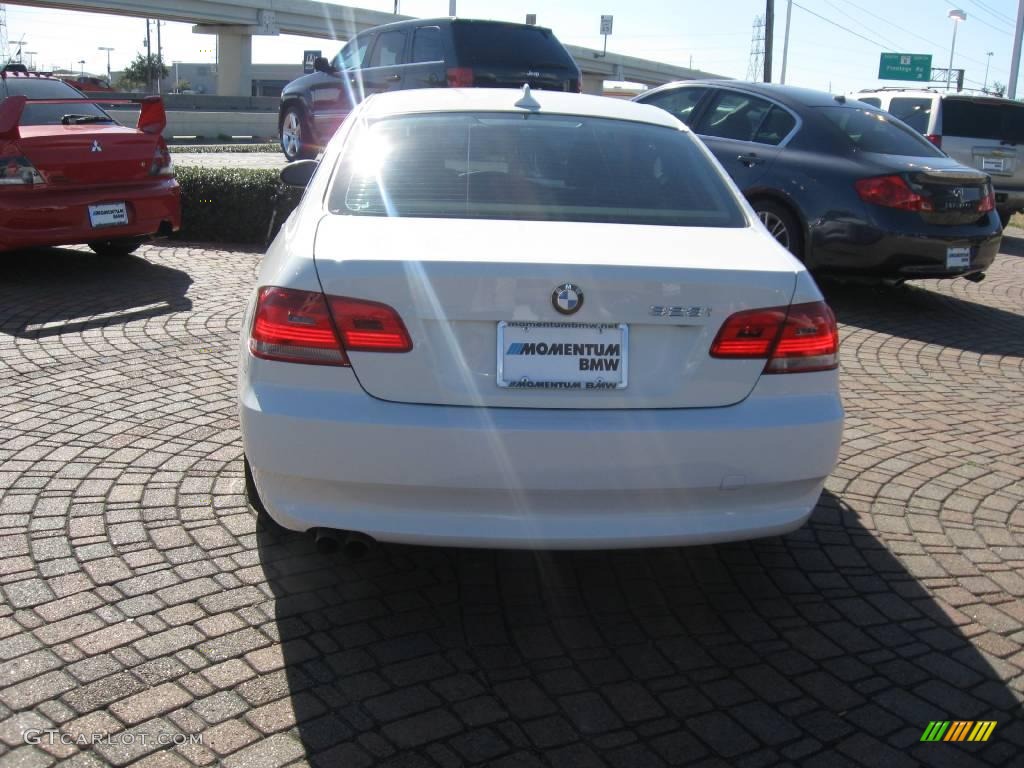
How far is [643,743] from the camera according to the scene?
109 inches

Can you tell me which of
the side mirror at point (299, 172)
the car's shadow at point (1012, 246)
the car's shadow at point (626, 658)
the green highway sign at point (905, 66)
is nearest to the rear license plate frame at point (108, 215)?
the side mirror at point (299, 172)

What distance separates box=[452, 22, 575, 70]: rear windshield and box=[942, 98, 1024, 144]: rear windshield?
5061 mm

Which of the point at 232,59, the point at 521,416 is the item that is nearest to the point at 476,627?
the point at 521,416

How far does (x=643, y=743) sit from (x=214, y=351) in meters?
4.34

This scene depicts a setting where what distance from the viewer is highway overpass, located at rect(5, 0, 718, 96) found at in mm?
54906

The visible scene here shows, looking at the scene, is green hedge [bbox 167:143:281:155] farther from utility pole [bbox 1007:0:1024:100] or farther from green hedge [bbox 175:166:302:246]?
utility pole [bbox 1007:0:1024:100]

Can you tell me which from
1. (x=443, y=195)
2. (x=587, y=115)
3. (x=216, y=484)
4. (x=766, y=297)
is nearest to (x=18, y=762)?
(x=216, y=484)

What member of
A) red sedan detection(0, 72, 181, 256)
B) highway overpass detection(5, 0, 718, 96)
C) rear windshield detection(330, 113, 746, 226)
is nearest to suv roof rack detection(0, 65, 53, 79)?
red sedan detection(0, 72, 181, 256)

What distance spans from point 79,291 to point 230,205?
2.91 metres

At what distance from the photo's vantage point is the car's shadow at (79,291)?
22.8 feet

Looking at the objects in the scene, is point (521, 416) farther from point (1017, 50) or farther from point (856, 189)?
point (1017, 50)

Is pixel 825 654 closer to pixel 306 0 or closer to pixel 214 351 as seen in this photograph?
pixel 214 351

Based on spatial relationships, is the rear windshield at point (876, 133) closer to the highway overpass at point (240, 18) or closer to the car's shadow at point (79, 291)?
the car's shadow at point (79, 291)

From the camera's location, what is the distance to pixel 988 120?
44.6ft
